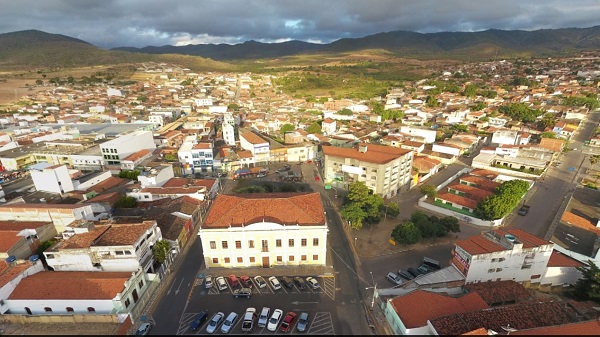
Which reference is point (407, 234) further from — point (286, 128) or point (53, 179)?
point (286, 128)

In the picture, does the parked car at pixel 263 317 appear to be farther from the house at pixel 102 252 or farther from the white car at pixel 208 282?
the house at pixel 102 252

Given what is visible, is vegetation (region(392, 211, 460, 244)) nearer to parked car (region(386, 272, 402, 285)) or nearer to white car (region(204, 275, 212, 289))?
parked car (region(386, 272, 402, 285))

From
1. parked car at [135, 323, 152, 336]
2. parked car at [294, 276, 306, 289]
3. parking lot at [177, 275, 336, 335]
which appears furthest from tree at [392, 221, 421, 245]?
parked car at [135, 323, 152, 336]

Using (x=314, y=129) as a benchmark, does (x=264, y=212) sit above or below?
above

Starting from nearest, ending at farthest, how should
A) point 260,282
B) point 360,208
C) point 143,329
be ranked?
point 143,329 < point 260,282 < point 360,208

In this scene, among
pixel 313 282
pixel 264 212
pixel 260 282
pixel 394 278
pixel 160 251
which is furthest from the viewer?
pixel 264 212

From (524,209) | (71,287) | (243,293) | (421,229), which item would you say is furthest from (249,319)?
(524,209)

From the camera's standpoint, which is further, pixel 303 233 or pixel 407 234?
pixel 407 234
